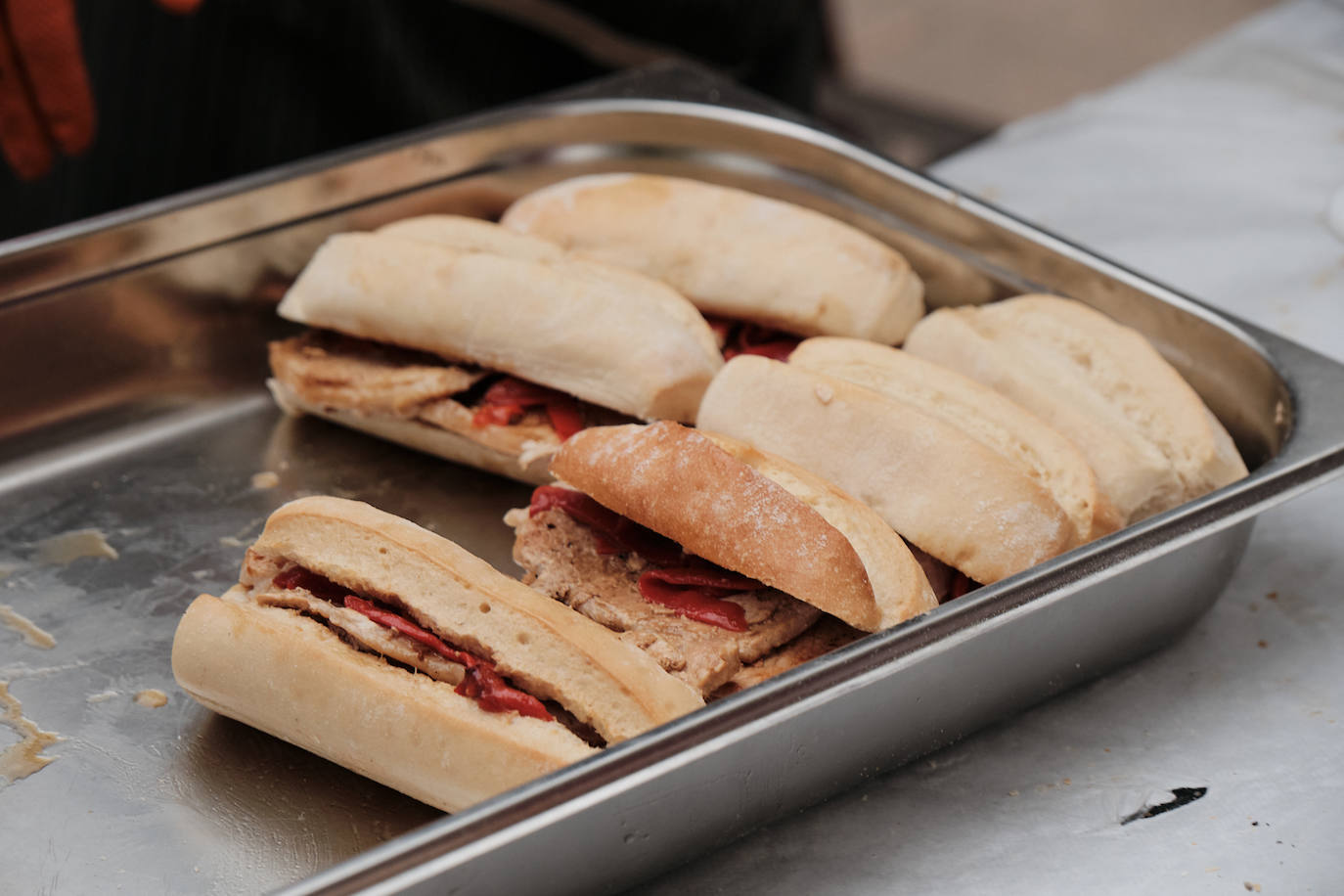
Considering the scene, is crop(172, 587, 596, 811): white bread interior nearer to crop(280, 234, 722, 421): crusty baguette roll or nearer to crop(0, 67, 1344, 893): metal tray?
crop(0, 67, 1344, 893): metal tray

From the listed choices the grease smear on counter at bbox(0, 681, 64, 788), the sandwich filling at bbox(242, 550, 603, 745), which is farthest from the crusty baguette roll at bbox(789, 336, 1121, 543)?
the grease smear on counter at bbox(0, 681, 64, 788)

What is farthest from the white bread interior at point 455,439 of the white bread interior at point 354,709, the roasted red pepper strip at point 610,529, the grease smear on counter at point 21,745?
the grease smear on counter at point 21,745

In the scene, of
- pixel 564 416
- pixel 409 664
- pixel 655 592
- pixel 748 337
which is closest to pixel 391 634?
pixel 409 664

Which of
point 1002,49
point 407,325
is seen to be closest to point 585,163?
point 407,325

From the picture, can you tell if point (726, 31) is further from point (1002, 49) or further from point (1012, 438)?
point (1002, 49)

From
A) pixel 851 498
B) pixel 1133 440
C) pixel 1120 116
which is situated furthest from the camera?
pixel 1120 116

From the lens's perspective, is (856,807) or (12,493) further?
(12,493)

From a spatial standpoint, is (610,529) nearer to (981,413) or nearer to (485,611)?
(485,611)

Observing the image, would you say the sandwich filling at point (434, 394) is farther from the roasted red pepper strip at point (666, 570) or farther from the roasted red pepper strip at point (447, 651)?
the roasted red pepper strip at point (447, 651)
